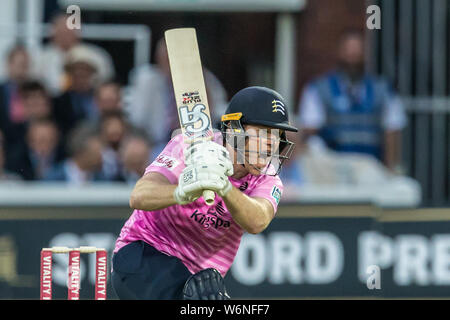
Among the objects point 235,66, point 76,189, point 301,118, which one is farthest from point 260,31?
point 76,189

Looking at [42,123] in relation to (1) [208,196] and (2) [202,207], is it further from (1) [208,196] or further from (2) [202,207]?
(1) [208,196]

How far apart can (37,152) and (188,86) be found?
12.1ft

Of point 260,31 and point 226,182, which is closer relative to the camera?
point 226,182

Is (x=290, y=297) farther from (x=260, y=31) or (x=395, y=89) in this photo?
(x=260, y=31)

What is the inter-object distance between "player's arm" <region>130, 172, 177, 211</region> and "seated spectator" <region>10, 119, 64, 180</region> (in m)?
3.88

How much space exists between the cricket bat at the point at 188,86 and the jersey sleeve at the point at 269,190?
1.15 feet

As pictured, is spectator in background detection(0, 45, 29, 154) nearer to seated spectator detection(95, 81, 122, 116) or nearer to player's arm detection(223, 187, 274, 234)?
seated spectator detection(95, 81, 122, 116)

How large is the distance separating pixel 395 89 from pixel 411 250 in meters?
1.59

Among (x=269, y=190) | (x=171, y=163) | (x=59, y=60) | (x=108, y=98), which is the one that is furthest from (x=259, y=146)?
(x=59, y=60)

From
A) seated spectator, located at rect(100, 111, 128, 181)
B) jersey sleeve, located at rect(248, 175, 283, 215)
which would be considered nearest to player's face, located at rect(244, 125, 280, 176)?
jersey sleeve, located at rect(248, 175, 283, 215)

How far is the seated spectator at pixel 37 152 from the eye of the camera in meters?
8.54

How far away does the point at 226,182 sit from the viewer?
179 inches

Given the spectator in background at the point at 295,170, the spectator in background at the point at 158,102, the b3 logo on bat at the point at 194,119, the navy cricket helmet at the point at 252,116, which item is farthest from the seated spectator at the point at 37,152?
the navy cricket helmet at the point at 252,116

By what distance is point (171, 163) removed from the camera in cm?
493
